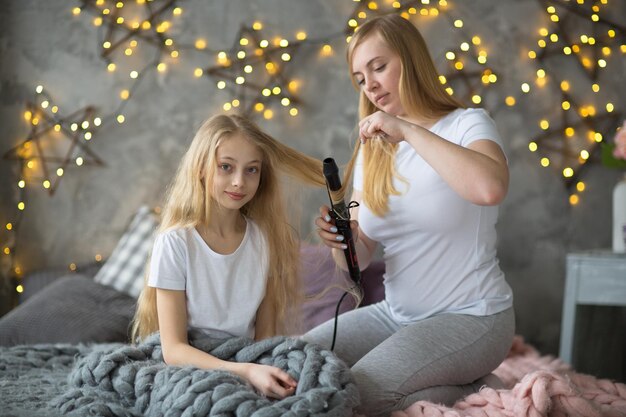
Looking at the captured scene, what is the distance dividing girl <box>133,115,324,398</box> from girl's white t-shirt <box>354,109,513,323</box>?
0.88 ft

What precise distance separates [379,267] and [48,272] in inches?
55.9

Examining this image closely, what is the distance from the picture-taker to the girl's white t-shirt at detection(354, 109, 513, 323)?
181 centimetres

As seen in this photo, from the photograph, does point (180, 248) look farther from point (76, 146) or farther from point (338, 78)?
point (76, 146)

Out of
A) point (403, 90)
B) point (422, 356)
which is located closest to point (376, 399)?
point (422, 356)

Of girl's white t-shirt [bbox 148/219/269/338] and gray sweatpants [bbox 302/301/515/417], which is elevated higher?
girl's white t-shirt [bbox 148/219/269/338]

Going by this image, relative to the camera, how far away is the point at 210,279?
1.67 metres

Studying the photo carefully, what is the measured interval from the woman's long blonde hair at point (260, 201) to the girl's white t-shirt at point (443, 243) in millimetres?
231

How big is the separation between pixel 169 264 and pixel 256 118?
149 cm

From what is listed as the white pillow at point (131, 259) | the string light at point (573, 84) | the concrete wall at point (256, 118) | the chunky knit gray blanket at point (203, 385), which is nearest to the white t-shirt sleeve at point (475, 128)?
the chunky knit gray blanket at point (203, 385)

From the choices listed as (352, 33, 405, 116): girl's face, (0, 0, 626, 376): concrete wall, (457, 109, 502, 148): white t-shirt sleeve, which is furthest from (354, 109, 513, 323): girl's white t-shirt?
(0, 0, 626, 376): concrete wall

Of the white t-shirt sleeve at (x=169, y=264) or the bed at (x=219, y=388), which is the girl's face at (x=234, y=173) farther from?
the bed at (x=219, y=388)

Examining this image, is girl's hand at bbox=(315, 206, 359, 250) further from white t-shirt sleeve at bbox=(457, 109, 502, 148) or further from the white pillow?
the white pillow

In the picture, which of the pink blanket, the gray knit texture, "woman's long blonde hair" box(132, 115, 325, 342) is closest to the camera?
the gray knit texture

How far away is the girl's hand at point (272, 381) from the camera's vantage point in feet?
4.67
